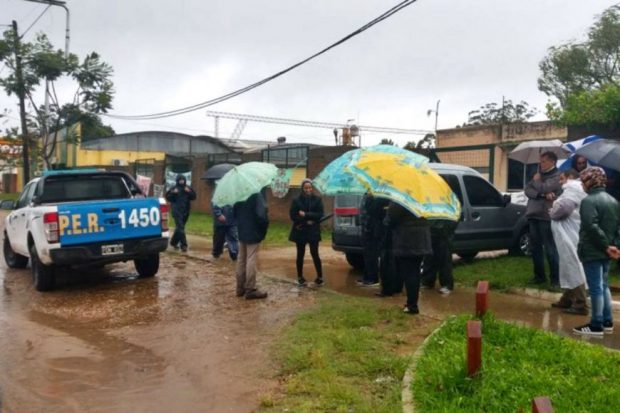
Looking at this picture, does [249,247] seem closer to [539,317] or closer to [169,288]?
[169,288]

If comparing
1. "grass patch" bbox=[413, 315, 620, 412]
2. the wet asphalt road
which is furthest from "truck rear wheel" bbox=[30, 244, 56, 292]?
"grass patch" bbox=[413, 315, 620, 412]

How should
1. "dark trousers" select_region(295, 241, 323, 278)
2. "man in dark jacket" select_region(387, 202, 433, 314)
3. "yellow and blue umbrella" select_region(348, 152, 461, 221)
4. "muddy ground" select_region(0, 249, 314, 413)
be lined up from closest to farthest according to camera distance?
"muddy ground" select_region(0, 249, 314, 413)
"yellow and blue umbrella" select_region(348, 152, 461, 221)
"man in dark jacket" select_region(387, 202, 433, 314)
"dark trousers" select_region(295, 241, 323, 278)

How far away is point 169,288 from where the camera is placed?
30.9 feet

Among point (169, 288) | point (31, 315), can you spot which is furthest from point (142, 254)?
point (31, 315)

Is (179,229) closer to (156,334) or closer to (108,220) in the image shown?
(108,220)

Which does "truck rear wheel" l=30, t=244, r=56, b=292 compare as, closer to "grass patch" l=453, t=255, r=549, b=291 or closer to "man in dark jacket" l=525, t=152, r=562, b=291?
"grass patch" l=453, t=255, r=549, b=291

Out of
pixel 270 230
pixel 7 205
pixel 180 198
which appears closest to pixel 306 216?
pixel 180 198

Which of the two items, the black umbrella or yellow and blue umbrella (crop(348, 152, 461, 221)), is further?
the black umbrella

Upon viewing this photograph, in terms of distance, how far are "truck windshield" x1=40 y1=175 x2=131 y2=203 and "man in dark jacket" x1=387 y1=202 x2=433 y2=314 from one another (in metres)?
5.22

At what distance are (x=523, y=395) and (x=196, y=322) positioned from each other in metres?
4.15

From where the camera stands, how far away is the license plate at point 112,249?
29.3 ft

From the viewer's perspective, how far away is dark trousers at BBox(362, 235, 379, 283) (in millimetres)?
8727

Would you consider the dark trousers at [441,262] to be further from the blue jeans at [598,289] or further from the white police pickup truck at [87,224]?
the white police pickup truck at [87,224]

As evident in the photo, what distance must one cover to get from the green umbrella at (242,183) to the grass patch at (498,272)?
3.45 m
